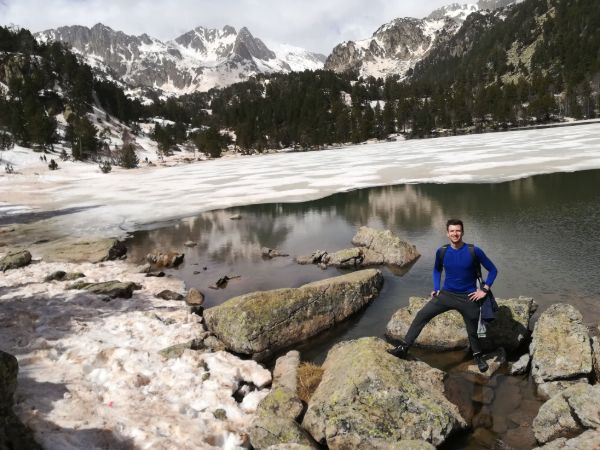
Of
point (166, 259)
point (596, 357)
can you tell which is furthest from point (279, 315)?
point (166, 259)

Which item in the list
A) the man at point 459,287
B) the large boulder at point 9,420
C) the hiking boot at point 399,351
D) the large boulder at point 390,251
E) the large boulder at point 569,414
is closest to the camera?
the large boulder at point 9,420

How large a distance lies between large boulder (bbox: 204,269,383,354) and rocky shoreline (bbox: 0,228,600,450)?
0.04 meters

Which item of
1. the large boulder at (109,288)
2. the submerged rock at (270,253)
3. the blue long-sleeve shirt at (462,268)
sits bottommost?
the submerged rock at (270,253)

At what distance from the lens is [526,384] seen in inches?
389

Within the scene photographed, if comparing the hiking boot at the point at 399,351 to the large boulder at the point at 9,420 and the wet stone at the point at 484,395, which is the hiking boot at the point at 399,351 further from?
the large boulder at the point at 9,420

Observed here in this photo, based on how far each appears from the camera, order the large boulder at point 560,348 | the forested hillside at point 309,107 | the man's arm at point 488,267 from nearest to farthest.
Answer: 1. the large boulder at point 560,348
2. the man's arm at point 488,267
3. the forested hillside at point 309,107

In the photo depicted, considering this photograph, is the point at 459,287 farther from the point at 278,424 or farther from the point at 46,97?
the point at 46,97

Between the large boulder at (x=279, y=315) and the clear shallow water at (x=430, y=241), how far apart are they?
0.50 meters

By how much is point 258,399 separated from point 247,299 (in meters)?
3.98

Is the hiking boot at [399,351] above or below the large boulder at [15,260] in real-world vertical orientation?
below

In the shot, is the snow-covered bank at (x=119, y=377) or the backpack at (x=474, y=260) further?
the backpack at (x=474, y=260)

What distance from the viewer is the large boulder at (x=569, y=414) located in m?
7.41

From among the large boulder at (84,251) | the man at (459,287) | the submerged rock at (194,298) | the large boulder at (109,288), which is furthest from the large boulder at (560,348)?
the large boulder at (84,251)

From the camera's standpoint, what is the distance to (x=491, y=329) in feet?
37.7
